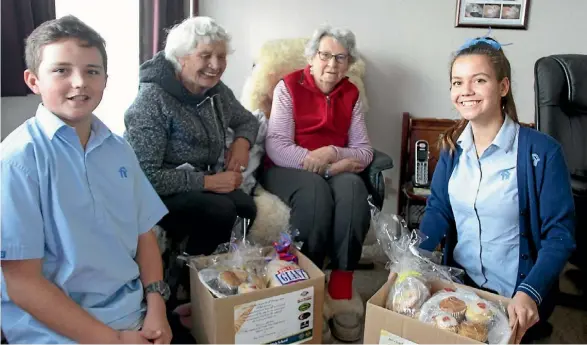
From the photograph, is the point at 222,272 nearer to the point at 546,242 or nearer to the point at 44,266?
the point at 44,266

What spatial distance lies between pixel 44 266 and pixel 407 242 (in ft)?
3.24

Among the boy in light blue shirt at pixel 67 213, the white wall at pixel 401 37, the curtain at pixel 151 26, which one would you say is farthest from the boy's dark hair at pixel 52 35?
the white wall at pixel 401 37

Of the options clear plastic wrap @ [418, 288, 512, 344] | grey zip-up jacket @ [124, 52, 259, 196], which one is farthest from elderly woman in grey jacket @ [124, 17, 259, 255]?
clear plastic wrap @ [418, 288, 512, 344]

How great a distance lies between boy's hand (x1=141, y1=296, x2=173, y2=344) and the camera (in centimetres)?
123

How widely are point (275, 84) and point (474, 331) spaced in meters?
1.63

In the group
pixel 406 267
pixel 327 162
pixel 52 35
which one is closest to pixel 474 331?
pixel 406 267

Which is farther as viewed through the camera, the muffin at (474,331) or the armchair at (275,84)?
the armchair at (275,84)

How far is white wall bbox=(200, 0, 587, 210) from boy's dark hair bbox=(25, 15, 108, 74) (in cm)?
177

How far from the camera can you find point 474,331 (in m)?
1.17

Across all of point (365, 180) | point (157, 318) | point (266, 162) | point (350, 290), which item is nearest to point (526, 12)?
point (365, 180)

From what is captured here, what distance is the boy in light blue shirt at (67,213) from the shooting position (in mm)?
1054

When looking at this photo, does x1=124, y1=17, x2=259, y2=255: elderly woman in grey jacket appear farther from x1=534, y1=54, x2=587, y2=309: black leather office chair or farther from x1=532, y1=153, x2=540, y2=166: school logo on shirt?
x1=534, y1=54, x2=587, y2=309: black leather office chair

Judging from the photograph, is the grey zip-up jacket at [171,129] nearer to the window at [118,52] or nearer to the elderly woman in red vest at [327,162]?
the elderly woman in red vest at [327,162]

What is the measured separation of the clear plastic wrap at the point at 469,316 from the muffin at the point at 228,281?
0.57 metres
